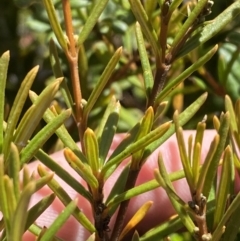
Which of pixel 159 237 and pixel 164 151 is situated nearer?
pixel 159 237

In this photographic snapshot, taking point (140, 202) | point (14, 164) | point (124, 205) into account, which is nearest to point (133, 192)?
point (124, 205)

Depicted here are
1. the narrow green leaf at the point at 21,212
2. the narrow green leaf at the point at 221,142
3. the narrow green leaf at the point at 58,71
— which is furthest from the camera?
the narrow green leaf at the point at 58,71

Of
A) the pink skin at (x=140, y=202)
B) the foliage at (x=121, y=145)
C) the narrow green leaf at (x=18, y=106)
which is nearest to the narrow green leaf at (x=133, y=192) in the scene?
the foliage at (x=121, y=145)

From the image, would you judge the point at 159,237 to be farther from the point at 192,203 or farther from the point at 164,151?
the point at 164,151

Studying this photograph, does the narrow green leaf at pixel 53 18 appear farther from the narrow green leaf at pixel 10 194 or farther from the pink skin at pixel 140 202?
the pink skin at pixel 140 202

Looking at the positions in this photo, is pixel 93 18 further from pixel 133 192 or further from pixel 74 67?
pixel 133 192

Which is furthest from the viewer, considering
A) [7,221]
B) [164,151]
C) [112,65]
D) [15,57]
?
[15,57]

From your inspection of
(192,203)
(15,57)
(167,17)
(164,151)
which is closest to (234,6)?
(167,17)
